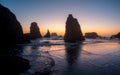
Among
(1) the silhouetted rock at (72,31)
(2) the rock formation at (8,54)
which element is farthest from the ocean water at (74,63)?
(1) the silhouetted rock at (72,31)

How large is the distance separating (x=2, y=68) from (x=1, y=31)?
143ft

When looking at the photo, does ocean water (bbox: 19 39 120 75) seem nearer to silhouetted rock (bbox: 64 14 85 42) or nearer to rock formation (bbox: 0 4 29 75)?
rock formation (bbox: 0 4 29 75)

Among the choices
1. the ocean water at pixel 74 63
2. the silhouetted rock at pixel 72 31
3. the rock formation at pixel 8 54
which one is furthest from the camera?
the silhouetted rock at pixel 72 31

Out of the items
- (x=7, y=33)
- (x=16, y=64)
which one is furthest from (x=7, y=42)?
(x=16, y=64)

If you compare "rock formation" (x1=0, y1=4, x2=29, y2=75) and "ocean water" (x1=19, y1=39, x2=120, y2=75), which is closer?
"rock formation" (x1=0, y1=4, x2=29, y2=75)

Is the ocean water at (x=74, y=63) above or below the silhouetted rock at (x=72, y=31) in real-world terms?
below

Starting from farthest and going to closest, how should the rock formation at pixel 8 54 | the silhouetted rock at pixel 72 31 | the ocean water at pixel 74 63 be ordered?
1. the silhouetted rock at pixel 72 31
2. the ocean water at pixel 74 63
3. the rock formation at pixel 8 54

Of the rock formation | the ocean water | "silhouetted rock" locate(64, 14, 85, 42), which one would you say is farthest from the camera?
"silhouetted rock" locate(64, 14, 85, 42)

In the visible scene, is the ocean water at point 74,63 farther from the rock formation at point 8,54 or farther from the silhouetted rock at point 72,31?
the silhouetted rock at point 72,31

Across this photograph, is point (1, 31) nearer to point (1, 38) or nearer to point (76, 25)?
point (1, 38)

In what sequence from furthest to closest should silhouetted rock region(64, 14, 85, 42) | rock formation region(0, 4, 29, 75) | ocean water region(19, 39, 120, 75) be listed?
silhouetted rock region(64, 14, 85, 42) < ocean water region(19, 39, 120, 75) < rock formation region(0, 4, 29, 75)

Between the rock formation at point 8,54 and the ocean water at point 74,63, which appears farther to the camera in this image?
the ocean water at point 74,63

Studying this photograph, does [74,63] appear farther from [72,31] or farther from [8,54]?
[72,31]

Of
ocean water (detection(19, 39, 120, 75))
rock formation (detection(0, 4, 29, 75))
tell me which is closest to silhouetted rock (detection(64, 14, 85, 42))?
rock formation (detection(0, 4, 29, 75))
